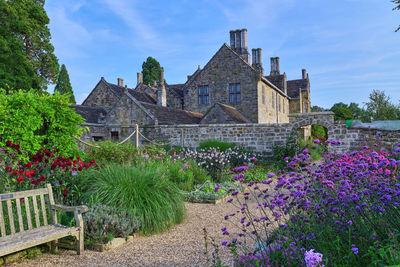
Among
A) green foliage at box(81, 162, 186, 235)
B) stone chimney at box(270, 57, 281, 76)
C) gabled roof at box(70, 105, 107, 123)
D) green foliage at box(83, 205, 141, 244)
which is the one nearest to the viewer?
green foliage at box(83, 205, 141, 244)

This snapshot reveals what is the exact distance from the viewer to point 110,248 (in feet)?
15.4

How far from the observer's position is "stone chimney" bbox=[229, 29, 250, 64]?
23938 millimetres

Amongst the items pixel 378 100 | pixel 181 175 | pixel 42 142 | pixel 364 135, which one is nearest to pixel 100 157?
pixel 42 142

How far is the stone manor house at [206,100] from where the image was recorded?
58.7ft

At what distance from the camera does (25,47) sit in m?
26.7

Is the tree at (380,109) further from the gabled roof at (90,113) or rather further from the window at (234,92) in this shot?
the gabled roof at (90,113)

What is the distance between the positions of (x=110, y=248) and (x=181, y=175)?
4.22 m

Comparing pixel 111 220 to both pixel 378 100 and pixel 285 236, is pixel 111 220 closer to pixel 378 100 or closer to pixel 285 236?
pixel 285 236

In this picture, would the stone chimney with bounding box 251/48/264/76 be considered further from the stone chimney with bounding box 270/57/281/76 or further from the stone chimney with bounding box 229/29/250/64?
the stone chimney with bounding box 270/57/281/76

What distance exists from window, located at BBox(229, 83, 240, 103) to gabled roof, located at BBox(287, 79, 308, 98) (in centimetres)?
1245

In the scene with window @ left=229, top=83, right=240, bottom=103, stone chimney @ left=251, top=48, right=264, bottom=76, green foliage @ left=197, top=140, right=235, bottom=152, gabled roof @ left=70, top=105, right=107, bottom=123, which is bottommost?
green foliage @ left=197, top=140, right=235, bottom=152

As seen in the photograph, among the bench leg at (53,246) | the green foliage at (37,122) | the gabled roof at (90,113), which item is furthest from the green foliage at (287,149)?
the gabled roof at (90,113)

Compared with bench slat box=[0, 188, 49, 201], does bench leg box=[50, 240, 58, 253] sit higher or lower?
lower

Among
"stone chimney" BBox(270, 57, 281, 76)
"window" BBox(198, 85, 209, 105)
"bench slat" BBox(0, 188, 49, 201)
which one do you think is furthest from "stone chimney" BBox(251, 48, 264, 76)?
"bench slat" BBox(0, 188, 49, 201)
